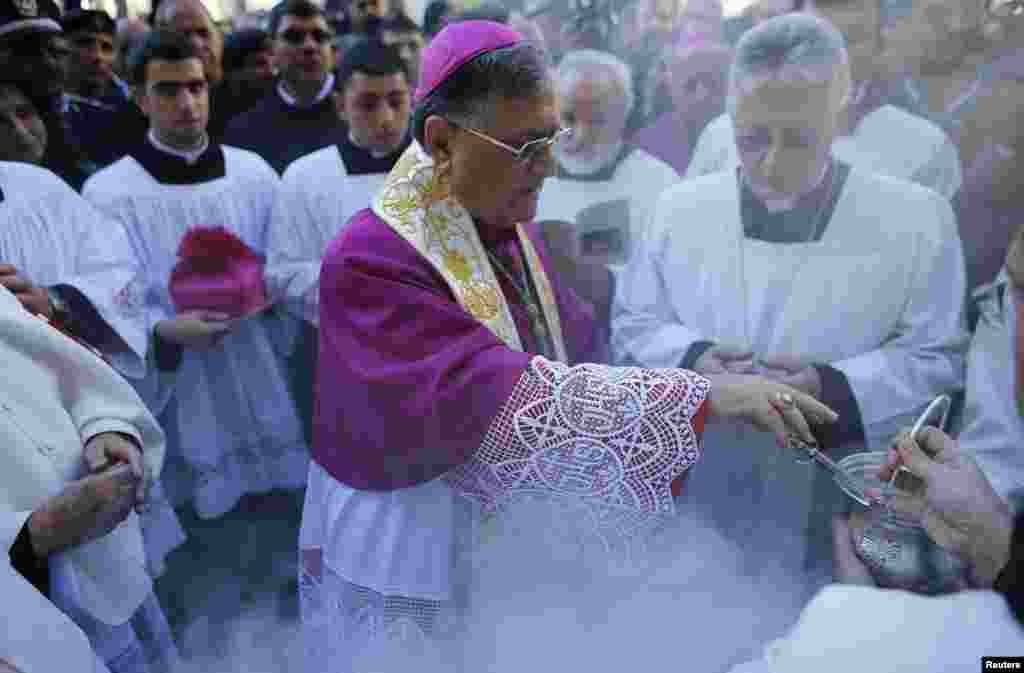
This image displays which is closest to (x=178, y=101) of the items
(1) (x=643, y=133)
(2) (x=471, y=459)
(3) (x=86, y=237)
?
(3) (x=86, y=237)

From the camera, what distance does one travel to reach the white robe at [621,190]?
363 centimetres

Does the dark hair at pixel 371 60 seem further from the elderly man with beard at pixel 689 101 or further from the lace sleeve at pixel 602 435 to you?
the lace sleeve at pixel 602 435

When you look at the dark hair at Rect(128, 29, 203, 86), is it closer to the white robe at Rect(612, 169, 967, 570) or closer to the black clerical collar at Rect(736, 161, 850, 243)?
the white robe at Rect(612, 169, 967, 570)

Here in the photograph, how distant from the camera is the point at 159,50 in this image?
12.0ft

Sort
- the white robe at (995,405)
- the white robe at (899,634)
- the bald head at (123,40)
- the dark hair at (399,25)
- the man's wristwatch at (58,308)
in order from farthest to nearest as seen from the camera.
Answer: the bald head at (123,40) → the dark hair at (399,25) → the man's wristwatch at (58,308) → the white robe at (995,405) → the white robe at (899,634)

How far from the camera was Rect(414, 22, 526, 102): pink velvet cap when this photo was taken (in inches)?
69.0

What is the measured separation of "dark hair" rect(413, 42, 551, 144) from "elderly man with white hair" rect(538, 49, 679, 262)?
1804mm

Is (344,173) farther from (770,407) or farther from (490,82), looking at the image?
(770,407)

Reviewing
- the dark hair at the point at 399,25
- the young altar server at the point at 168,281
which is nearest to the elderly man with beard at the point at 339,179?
the young altar server at the point at 168,281

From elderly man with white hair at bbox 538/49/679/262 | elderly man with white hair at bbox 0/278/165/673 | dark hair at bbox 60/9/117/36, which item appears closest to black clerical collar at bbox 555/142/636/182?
elderly man with white hair at bbox 538/49/679/262

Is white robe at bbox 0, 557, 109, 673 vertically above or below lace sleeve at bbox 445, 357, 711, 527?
below

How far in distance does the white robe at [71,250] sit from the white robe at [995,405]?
2828 mm

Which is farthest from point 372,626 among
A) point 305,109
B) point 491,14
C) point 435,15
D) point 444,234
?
point 435,15

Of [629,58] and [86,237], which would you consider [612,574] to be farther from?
[629,58]
